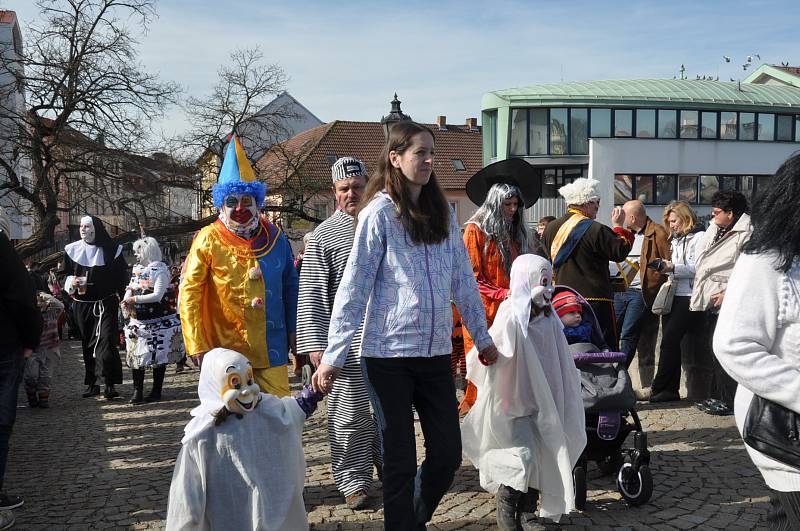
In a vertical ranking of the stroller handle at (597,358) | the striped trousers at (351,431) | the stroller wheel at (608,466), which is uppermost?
the stroller handle at (597,358)

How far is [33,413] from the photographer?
9.33m

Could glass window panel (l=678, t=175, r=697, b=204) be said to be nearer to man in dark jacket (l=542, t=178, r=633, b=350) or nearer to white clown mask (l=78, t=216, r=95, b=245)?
white clown mask (l=78, t=216, r=95, b=245)

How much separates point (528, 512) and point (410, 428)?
1186 millimetres

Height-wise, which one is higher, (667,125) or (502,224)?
(667,125)

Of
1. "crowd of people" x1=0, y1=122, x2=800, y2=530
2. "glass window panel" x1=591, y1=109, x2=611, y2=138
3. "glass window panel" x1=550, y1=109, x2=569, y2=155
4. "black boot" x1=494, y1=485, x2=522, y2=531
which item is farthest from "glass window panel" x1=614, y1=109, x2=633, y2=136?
"black boot" x1=494, y1=485, x2=522, y2=531

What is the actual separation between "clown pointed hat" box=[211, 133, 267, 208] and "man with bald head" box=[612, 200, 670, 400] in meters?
4.60

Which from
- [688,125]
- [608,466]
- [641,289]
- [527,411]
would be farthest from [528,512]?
[688,125]

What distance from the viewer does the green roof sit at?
41906 millimetres

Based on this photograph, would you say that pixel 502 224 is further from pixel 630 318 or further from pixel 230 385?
pixel 630 318

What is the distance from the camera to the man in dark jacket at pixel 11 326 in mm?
5056

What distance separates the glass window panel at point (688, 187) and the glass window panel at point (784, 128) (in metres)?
5.80

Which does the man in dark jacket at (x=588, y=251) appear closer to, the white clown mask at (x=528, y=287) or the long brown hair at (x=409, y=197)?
the white clown mask at (x=528, y=287)

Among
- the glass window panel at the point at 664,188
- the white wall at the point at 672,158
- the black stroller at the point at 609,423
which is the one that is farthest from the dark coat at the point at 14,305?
the glass window panel at the point at 664,188

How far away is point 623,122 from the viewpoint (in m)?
42.4
